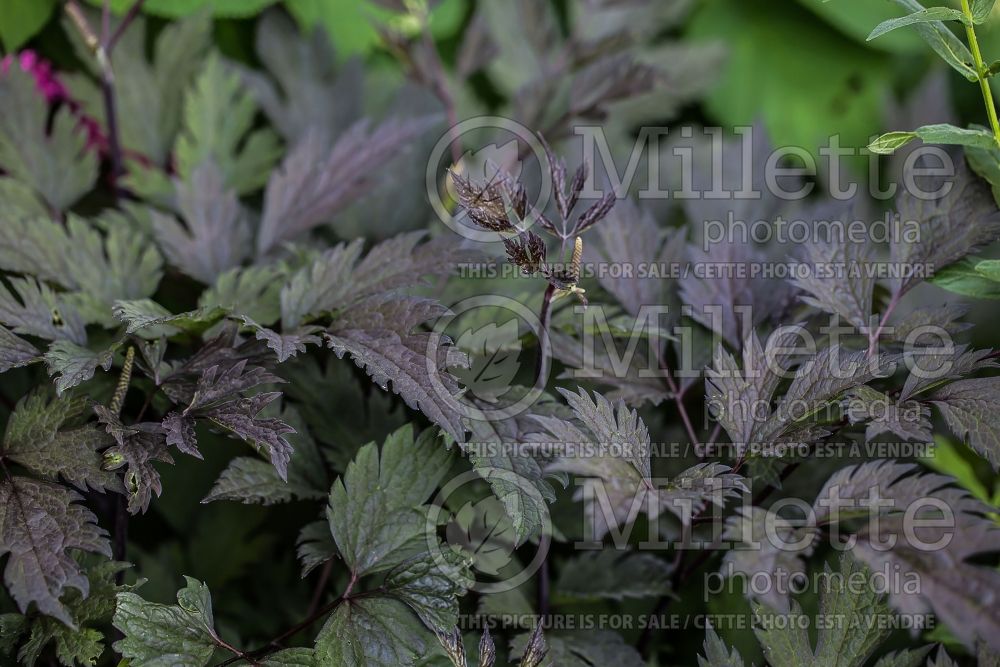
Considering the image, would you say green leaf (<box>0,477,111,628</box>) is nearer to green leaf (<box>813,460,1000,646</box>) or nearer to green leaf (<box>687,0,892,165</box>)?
green leaf (<box>813,460,1000,646</box>)

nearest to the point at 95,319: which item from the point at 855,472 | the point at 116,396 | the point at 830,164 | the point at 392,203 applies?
the point at 116,396

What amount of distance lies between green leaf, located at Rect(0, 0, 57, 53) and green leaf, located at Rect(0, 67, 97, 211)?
77 millimetres

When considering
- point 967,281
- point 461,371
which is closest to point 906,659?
point 967,281

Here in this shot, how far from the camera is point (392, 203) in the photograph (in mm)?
957

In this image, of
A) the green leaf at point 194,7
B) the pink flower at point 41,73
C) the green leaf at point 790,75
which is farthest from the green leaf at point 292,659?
the green leaf at point 790,75

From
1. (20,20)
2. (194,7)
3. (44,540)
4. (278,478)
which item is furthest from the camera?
(194,7)

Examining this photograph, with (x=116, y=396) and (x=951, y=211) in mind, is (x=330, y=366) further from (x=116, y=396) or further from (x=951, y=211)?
(x=951, y=211)

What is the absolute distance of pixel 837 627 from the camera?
603 millimetres
